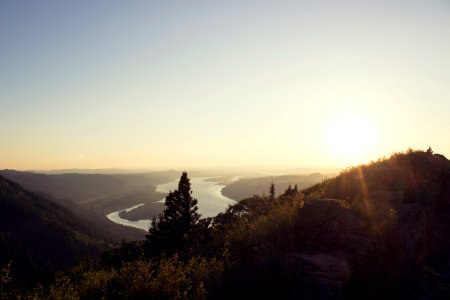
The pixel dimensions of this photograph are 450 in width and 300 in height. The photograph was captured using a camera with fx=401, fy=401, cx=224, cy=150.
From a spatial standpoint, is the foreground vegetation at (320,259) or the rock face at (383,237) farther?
the rock face at (383,237)

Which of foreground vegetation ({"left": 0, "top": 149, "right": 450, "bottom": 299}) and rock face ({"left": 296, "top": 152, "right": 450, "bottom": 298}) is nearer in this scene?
foreground vegetation ({"left": 0, "top": 149, "right": 450, "bottom": 299})

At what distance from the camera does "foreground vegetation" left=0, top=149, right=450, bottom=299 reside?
6809 mm

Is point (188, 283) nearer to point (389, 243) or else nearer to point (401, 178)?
point (389, 243)

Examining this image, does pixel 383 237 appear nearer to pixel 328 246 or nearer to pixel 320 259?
pixel 328 246

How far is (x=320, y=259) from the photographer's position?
311 inches

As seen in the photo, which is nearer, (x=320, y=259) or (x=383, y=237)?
(x=320, y=259)

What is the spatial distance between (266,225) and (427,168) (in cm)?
732

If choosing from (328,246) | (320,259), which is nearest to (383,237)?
(328,246)

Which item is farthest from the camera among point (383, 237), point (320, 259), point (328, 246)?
point (383, 237)

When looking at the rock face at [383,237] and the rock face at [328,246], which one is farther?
the rock face at [383,237]

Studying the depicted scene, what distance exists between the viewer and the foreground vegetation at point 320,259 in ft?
22.3

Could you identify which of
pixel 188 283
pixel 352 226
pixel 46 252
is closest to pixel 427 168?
pixel 352 226

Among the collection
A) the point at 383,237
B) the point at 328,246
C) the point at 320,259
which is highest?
the point at 383,237

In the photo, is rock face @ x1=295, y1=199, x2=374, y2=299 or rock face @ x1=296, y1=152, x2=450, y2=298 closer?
rock face @ x1=295, y1=199, x2=374, y2=299
